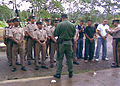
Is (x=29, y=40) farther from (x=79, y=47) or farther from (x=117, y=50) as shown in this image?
(x=117, y=50)

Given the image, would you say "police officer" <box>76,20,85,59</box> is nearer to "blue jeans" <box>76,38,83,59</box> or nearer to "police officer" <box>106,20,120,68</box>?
"blue jeans" <box>76,38,83,59</box>

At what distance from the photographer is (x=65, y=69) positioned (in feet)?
19.8

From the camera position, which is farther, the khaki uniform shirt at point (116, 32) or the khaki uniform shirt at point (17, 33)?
the khaki uniform shirt at point (116, 32)

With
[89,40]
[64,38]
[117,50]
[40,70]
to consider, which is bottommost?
[40,70]

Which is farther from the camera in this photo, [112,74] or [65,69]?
[65,69]

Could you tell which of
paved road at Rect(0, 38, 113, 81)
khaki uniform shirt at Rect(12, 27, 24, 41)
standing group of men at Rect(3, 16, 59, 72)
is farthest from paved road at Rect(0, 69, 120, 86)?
khaki uniform shirt at Rect(12, 27, 24, 41)

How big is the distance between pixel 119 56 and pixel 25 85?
3961 millimetres

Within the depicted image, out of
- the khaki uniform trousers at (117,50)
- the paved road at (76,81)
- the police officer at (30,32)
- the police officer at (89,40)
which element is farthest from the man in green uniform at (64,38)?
the khaki uniform trousers at (117,50)

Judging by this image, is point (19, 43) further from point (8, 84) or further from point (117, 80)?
point (117, 80)

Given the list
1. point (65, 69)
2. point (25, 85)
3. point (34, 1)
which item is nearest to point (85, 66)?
point (65, 69)

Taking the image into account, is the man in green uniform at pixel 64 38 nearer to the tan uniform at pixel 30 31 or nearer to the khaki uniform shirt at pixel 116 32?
the tan uniform at pixel 30 31

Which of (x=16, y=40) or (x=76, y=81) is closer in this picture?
(x=76, y=81)

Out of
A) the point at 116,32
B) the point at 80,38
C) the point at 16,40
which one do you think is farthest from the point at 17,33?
the point at 116,32

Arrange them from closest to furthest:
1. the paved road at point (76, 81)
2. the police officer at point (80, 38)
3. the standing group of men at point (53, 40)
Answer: the paved road at point (76, 81)
the standing group of men at point (53, 40)
the police officer at point (80, 38)
